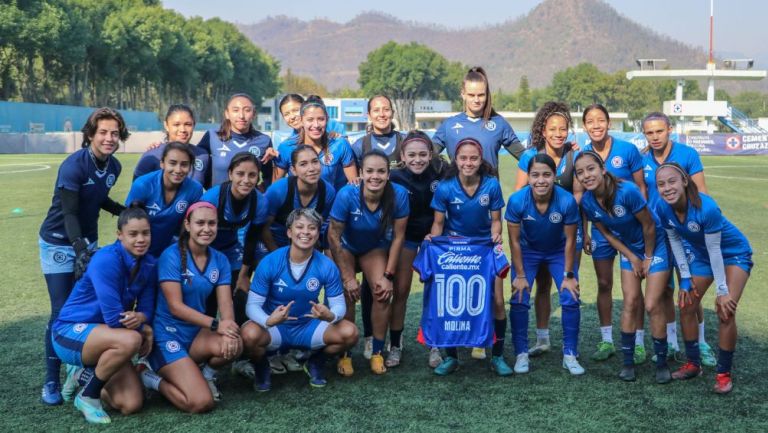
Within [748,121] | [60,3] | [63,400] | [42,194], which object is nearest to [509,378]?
[63,400]

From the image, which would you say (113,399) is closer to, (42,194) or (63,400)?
(63,400)

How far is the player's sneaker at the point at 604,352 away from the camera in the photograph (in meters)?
5.84

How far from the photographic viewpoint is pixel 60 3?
154 ft

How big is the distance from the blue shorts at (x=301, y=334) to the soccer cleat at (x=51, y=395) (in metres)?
1.39

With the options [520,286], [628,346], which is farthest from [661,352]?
[520,286]

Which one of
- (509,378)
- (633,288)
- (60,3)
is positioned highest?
(60,3)

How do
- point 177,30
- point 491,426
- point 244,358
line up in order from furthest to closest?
point 177,30
point 244,358
point 491,426

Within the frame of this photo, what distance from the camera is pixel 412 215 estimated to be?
591 cm

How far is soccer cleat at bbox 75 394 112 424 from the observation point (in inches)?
180

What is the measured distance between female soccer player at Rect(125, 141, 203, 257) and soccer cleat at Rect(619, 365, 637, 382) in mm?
3248

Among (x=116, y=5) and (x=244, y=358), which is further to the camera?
(x=116, y=5)

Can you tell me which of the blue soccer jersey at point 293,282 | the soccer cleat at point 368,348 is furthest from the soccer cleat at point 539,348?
the blue soccer jersey at point 293,282

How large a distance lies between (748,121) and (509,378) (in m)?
73.8

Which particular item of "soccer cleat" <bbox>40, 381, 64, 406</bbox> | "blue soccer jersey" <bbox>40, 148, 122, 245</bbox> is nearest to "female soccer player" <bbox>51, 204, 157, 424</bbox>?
"soccer cleat" <bbox>40, 381, 64, 406</bbox>
